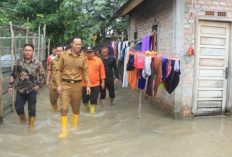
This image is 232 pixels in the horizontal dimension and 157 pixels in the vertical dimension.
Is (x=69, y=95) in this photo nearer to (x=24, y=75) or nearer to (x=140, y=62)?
(x=24, y=75)

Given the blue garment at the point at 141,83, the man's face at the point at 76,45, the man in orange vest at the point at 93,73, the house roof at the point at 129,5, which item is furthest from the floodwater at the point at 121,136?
the house roof at the point at 129,5

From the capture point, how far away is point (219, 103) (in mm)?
6633

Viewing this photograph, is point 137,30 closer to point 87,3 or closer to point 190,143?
A: point 87,3

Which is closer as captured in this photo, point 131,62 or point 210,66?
point 131,62

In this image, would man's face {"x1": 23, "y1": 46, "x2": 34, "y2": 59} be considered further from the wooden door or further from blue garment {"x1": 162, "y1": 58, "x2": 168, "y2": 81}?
the wooden door

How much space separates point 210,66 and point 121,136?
299 cm

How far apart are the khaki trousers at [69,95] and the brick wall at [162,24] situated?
2.56 m

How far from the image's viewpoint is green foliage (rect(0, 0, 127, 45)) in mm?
13031

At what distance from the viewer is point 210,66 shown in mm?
6434

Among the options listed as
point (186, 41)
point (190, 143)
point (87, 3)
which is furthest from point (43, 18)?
point (190, 143)

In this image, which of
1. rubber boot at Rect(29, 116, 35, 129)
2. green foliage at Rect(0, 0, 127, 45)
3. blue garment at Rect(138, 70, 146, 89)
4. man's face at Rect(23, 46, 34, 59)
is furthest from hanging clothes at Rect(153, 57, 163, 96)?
green foliage at Rect(0, 0, 127, 45)

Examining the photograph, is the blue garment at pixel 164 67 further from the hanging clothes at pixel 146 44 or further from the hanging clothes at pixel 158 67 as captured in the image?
the hanging clothes at pixel 146 44

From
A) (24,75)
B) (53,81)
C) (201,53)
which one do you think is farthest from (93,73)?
(201,53)

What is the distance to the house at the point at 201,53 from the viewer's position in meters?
6.16
